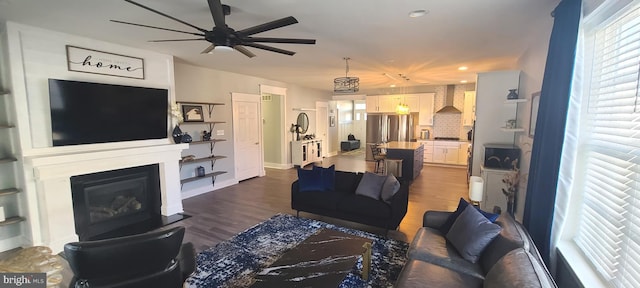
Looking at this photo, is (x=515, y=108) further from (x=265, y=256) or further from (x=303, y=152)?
(x=303, y=152)

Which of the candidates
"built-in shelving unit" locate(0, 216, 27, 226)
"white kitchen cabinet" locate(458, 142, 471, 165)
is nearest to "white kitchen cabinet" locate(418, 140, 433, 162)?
"white kitchen cabinet" locate(458, 142, 471, 165)

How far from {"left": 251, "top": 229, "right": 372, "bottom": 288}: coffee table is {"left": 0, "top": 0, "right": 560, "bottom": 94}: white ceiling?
89.2 inches

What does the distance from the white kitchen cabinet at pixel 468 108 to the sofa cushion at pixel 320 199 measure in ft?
19.0

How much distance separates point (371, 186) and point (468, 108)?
18.8 feet

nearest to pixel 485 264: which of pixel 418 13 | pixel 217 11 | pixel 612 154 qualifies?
pixel 612 154

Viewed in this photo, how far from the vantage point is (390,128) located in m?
8.65

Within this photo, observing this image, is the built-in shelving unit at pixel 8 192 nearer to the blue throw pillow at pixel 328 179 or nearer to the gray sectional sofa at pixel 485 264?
the blue throw pillow at pixel 328 179

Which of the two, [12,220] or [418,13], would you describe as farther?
[12,220]

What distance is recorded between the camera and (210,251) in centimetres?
313

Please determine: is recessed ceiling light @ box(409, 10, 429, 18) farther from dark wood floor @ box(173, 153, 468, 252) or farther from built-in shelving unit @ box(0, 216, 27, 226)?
built-in shelving unit @ box(0, 216, 27, 226)

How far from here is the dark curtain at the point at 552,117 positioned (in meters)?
1.98

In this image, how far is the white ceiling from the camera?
243 cm

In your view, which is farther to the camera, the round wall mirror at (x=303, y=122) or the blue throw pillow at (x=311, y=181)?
the round wall mirror at (x=303, y=122)

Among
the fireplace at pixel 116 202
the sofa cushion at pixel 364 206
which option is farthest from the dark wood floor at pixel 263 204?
the fireplace at pixel 116 202
